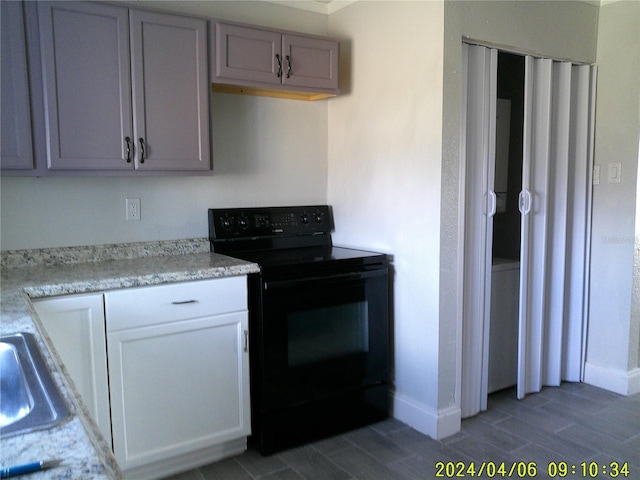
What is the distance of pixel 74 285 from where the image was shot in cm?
196

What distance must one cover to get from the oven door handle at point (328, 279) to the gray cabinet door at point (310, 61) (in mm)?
Result: 994

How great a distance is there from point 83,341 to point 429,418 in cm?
162

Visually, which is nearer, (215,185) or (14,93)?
(14,93)


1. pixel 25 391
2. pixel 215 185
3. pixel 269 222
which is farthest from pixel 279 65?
pixel 25 391

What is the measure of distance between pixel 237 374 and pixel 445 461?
1003 mm

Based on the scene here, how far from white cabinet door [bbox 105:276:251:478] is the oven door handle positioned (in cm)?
14

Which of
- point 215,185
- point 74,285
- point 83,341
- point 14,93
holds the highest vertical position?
point 14,93

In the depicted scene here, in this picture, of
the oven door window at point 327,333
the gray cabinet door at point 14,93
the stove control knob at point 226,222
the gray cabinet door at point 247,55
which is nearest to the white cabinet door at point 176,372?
the oven door window at point 327,333

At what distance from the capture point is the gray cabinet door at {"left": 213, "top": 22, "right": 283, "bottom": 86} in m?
2.46

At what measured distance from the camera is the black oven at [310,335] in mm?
2385

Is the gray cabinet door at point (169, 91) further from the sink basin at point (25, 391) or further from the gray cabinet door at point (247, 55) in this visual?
the sink basin at point (25, 391)

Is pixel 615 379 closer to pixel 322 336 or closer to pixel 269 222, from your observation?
pixel 322 336

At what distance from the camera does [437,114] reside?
2.44 metres

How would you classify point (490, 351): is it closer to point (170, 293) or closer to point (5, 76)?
point (170, 293)
